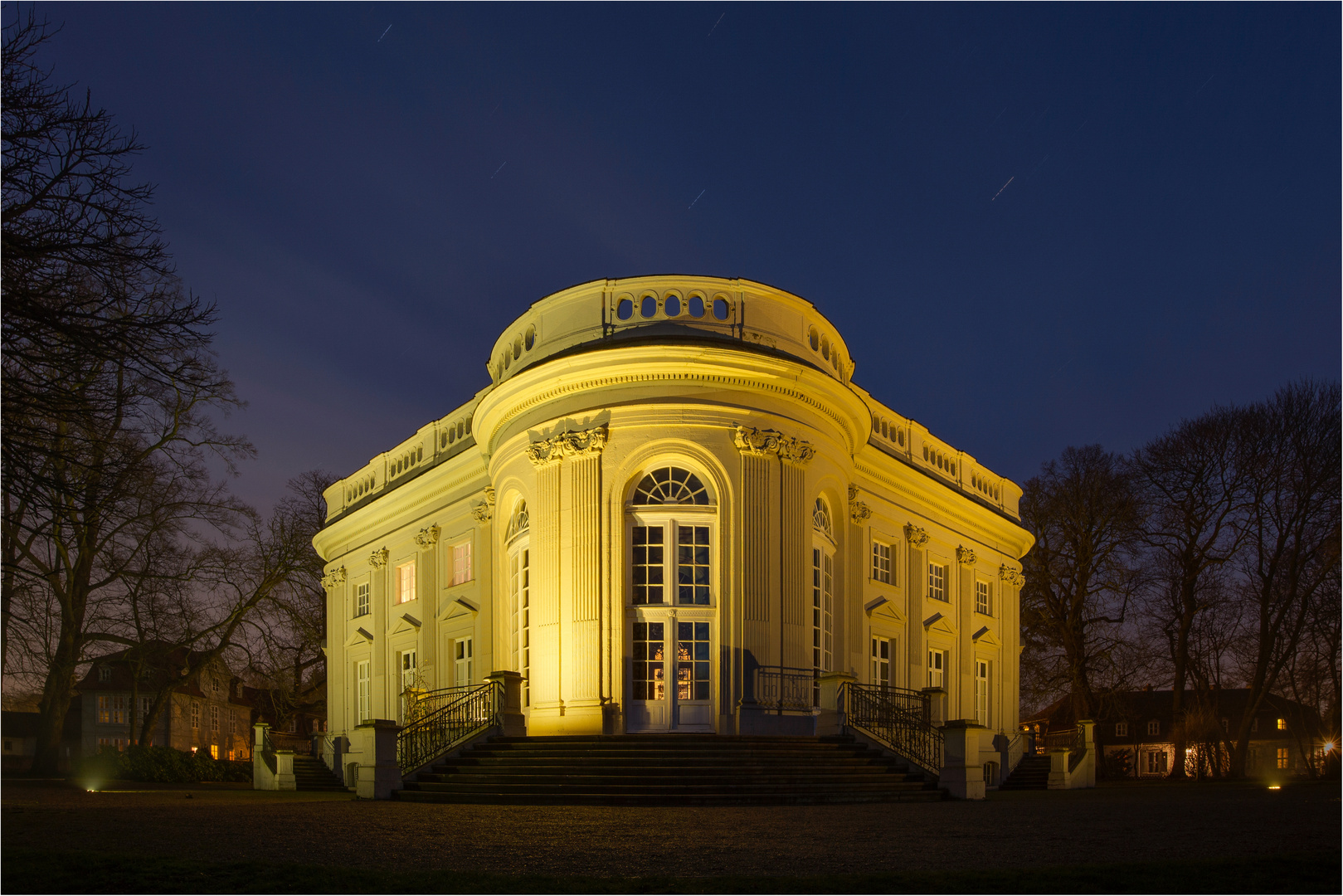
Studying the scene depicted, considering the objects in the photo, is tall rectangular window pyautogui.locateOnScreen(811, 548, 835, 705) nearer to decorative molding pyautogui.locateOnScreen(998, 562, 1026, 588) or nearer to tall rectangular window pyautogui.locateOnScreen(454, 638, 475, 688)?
tall rectangular window pyautogui.locateOnScreen(454, 638, 475, 688)

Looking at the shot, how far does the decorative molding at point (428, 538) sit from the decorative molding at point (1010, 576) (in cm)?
1558

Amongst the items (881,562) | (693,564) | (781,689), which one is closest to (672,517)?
(693,564)

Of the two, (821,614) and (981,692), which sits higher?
(821,614)

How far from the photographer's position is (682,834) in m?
10.2

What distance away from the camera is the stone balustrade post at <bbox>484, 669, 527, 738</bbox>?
18531mm

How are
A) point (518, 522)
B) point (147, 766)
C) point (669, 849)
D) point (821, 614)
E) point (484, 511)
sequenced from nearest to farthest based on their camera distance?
point (669, 849) → point (821, 614) → point (518, 522) → point (484, 511) → point (147, 766)

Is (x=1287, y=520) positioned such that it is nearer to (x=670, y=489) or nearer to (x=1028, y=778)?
(x=1028, y=778)

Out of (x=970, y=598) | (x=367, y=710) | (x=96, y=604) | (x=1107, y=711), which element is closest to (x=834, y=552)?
(x=970, y=598)

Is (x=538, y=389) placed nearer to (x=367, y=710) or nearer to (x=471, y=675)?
(x=471, y=675)

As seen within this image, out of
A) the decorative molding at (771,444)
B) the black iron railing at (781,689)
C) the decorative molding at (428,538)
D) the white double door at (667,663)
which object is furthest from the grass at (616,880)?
the decorative molding at (428,538)

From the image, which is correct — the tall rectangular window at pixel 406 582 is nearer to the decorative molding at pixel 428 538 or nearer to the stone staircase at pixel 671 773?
the decorative molding at pixel 428 538

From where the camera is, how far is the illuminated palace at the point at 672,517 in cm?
1862

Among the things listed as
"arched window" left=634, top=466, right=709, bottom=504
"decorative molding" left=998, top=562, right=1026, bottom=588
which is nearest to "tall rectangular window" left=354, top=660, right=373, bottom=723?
"arched window" left=634, top=466, right=709, bottom=504

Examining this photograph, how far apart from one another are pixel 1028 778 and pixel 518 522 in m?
13.6
